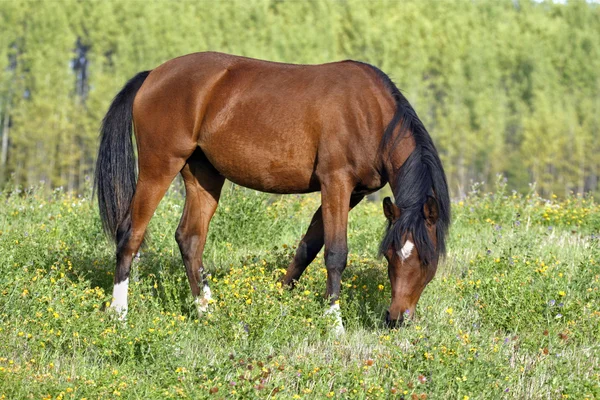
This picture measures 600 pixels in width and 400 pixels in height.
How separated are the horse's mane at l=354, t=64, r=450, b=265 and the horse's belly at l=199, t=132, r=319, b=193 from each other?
0.66m

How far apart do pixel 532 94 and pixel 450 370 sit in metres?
57.7

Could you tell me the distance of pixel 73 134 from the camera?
141 ft

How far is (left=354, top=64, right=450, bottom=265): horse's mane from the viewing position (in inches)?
200

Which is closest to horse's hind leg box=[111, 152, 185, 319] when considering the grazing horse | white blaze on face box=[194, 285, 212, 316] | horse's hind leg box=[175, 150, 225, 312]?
the grazing horse

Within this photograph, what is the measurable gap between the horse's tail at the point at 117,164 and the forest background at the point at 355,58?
119 feet

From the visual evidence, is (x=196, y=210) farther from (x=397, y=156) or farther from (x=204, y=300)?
(x=397, y=156)

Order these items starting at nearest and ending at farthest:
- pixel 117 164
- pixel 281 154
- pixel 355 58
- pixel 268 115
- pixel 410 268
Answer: pixel 410 268 < pixel 281 154 < pixel 268 115 < pixel 117 164 < pixel 355 58

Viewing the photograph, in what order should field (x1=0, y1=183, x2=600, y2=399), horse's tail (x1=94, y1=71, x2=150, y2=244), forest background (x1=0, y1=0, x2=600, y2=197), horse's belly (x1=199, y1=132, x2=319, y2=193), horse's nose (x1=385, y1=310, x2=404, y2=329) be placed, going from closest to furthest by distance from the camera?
field (x1=0, y1=183, x2=600, y2=399) → horse's nose (x1=385, y1=310, x2=404, y2=329) → horse's belly (x1=199, y1=132, x2=319, y2=193) → horse's tail (x1=94, y1=71, x2=150, y2=244) → forest background (x1=0, y1=0, x2=600, y2=197)

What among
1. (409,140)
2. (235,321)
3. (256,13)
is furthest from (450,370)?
(256,13)

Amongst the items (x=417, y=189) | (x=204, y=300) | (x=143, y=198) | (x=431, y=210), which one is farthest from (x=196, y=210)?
(x=431, y=210)

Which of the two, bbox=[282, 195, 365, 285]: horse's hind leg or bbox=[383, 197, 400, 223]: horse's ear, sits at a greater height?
bbox=[383, 197, 400, 223]: horse's ear

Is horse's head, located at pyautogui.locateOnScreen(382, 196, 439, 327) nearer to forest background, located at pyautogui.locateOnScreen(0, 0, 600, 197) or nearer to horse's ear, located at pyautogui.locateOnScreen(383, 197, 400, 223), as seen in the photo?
horse's ear, located at pyautogui.locateOnScreen(383, 197, 400, 223)

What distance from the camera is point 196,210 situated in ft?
21.0

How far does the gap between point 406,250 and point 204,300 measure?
1783 millimetres
